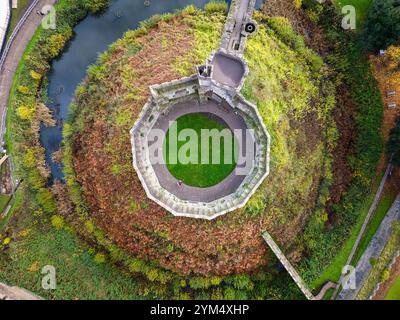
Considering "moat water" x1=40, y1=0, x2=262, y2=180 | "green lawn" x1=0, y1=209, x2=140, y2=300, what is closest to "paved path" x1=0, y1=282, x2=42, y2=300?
"green lawn" x1=0, y1=209, x2=140, y2=300

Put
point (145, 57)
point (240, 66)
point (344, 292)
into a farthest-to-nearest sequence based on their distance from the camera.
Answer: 1. point (145, 57)
2. point (344, 292)
3. point (240, 66)

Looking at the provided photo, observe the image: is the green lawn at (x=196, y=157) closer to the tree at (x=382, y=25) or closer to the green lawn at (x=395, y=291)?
the tree at (x=382, y=25)

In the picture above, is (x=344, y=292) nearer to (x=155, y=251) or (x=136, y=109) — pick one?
(x=155, y=251)

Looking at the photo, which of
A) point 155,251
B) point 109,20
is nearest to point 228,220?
point 155,251

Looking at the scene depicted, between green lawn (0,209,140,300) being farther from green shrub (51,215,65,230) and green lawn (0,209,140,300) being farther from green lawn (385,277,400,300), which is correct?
green lawn (385,277,400,300)

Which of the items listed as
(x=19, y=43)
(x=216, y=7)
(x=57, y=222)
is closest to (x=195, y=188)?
(x=57, y=222)

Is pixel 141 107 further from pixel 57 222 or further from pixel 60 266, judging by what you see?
pixel 60 266
